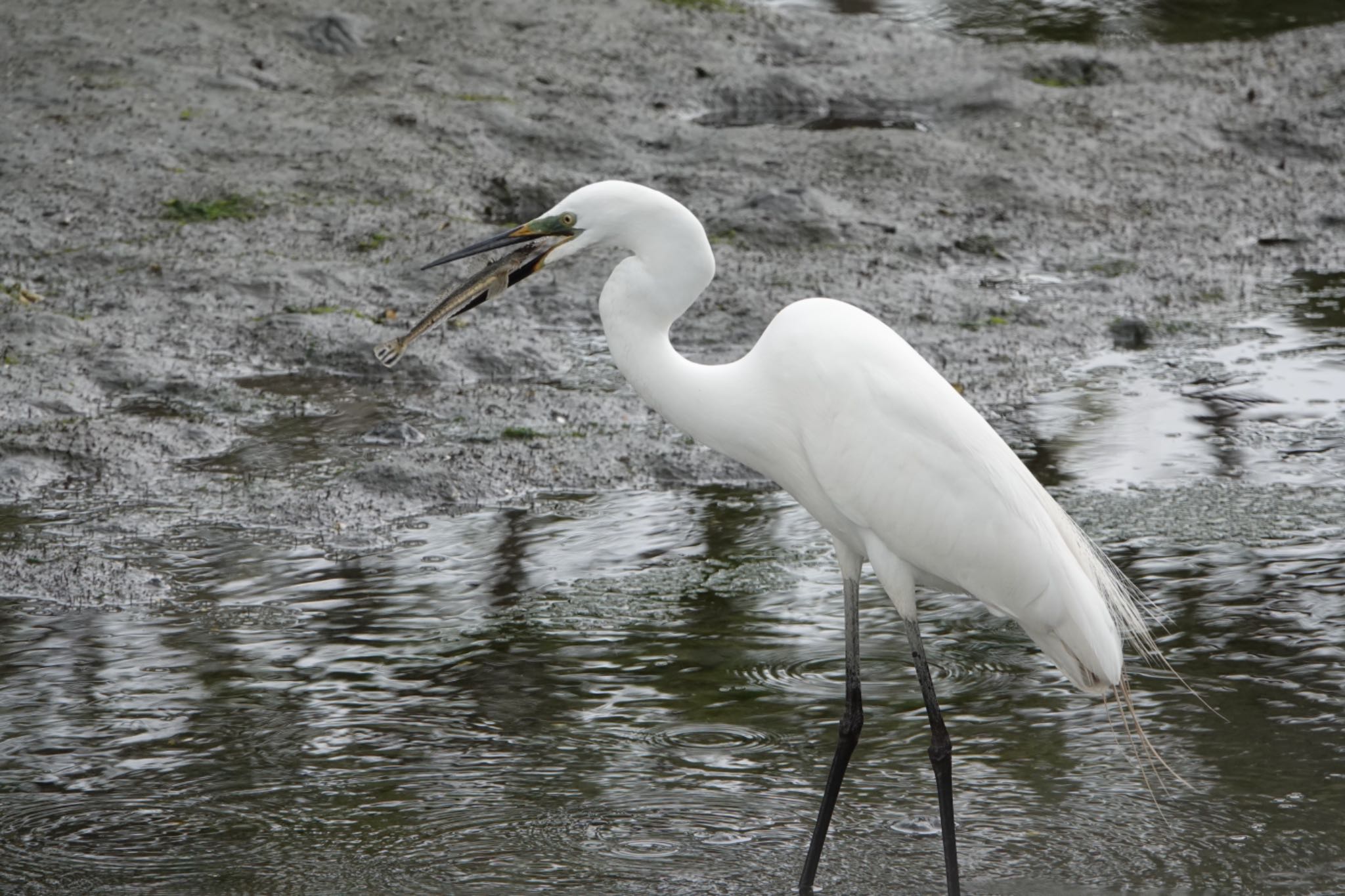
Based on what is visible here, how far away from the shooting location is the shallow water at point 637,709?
3299 millimetres

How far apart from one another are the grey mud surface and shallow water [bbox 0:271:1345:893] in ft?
0.61

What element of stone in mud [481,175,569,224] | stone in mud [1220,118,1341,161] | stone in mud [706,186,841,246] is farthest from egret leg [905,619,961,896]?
stone in mud [1220,118,1341,161]

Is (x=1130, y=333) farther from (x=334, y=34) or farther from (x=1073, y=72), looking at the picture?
(x=334, y=34)

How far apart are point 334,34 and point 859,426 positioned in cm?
635

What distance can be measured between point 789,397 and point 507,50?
606cm

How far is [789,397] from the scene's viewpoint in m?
3.25

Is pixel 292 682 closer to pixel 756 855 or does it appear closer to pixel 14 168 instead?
pixel 756 855

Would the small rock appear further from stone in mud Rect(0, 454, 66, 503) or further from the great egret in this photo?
stone in mud Rect(0, 454, 66, 503)

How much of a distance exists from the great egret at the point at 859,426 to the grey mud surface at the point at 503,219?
5.83 feet

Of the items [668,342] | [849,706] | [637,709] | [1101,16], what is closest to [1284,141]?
[1101,16]

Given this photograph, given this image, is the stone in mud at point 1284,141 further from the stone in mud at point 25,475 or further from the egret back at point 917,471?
the stone in mud at point 25,475

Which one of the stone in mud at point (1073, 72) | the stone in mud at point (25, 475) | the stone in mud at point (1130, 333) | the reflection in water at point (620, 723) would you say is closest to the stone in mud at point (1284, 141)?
the stone in mud at point (1073, 72)

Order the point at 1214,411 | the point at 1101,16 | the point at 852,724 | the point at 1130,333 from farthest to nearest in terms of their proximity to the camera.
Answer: the point at 1101,16, the point at 1130,333, the point at 1214,411, the point at 852,724

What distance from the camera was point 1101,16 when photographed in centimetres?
1119
